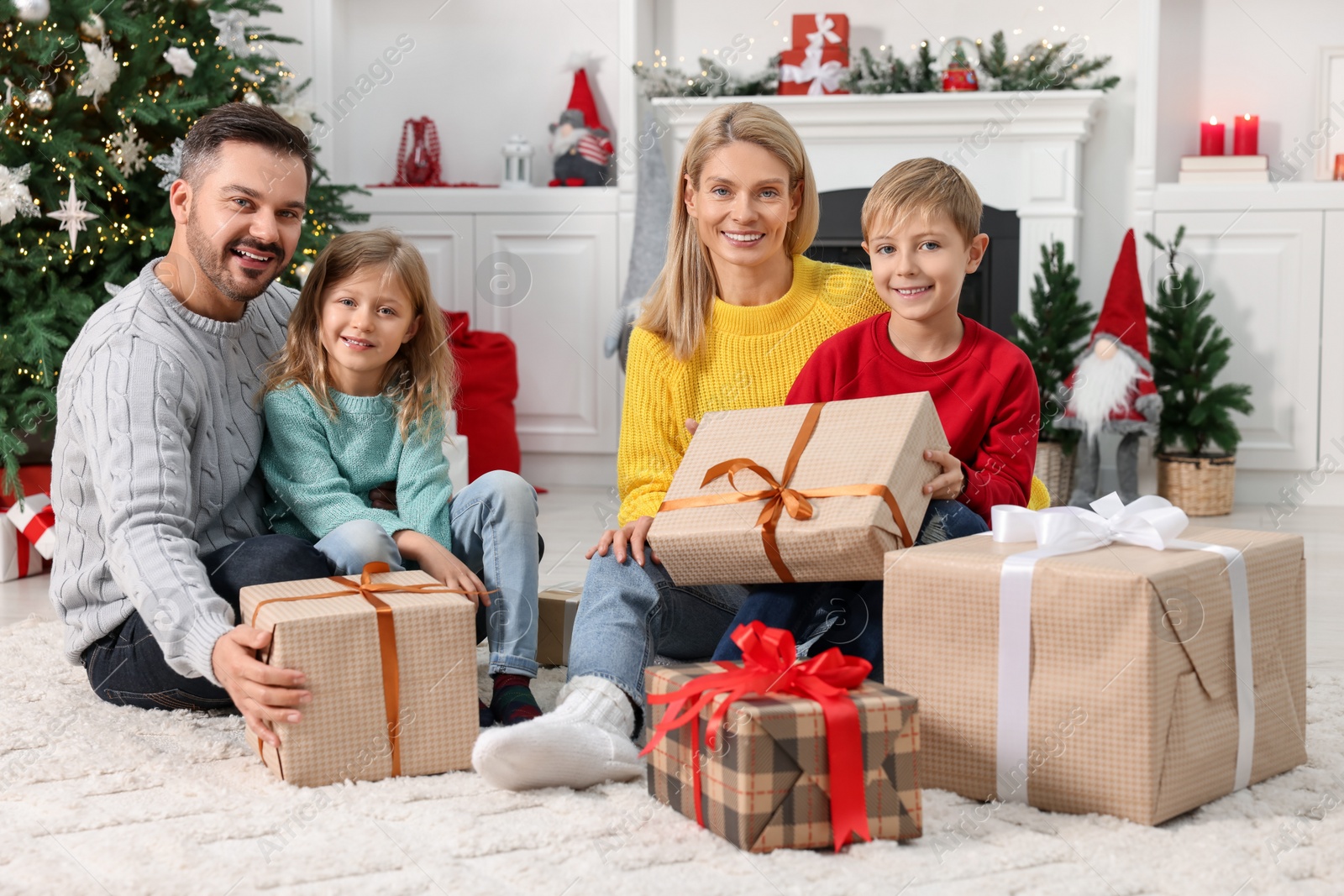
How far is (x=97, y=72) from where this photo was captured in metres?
2.62

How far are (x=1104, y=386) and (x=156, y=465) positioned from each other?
8.88 ft

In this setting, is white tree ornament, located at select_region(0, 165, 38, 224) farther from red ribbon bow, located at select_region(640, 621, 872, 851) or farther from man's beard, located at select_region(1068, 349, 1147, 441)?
man's beard, located at select_region(1068, 349, 1147, 441)

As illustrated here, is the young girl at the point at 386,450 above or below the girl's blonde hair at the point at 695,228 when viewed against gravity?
below

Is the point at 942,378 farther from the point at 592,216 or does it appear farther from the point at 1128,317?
the point at 592,216

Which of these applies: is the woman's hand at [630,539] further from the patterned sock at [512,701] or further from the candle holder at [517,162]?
the candle holder at [517,162]

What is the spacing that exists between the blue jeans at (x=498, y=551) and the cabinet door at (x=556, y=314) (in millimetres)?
2443

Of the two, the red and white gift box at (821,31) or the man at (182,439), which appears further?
the red and white gift box at (821,31)

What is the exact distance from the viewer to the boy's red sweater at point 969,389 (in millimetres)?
1629

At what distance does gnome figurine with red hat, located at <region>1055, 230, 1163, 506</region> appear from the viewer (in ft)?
11.4

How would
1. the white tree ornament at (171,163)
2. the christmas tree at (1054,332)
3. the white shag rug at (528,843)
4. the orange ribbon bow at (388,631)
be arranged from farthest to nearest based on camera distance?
1. the christmas tree at (1054,332)
2. the white tree ornament at (171,163)
3. the orange ribbon bow at (388,631)
4. the white shag rug at (528,843)

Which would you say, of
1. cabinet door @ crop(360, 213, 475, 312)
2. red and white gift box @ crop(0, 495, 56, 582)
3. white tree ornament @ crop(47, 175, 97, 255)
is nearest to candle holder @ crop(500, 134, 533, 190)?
cabinet door @ crop(360, 213, 475, 312)

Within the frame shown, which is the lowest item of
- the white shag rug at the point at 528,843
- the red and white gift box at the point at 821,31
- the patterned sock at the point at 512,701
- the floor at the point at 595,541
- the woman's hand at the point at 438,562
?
the floor at the point at 595,541

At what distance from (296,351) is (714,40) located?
9.44ft

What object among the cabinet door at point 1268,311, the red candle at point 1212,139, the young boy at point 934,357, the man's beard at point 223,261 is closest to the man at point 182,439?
the man's beard at point 223,261
